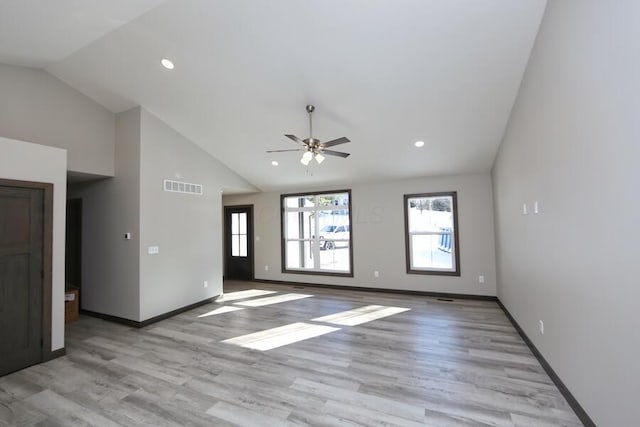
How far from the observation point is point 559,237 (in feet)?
7.70

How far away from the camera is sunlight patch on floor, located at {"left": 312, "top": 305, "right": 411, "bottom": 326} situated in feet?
14.1

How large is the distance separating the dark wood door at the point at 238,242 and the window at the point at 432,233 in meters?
4.25

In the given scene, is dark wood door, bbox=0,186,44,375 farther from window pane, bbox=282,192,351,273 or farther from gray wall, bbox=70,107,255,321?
window pane, bbox=282,192,351,273

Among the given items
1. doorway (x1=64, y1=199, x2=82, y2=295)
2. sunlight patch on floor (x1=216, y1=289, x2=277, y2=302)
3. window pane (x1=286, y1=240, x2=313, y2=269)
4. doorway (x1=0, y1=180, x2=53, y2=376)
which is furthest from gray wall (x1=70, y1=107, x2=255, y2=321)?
window pane (x1=286, y1=240, x2=313, y2=269)

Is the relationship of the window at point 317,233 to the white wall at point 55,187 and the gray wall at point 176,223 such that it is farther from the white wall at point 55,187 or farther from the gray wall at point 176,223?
the white wall at point 55,187

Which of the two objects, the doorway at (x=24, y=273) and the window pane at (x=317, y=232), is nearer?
the doorway at (x=24, y=273)

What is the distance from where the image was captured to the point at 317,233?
6.99 m

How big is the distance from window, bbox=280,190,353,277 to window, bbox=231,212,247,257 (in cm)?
132

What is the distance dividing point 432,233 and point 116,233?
585 cm

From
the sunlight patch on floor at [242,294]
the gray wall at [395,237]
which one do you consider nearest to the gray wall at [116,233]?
the sunlight patch on floor at [242,294]

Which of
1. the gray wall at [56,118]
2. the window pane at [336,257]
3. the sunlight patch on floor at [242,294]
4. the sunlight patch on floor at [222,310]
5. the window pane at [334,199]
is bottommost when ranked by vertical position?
the sunlight patch on floor at [242,294]

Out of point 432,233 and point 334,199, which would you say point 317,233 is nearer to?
point 334,199

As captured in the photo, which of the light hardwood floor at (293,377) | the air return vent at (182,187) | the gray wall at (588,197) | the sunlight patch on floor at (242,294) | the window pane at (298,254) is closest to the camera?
the gray wall at (588,197)

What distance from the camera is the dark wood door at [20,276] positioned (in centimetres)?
288
